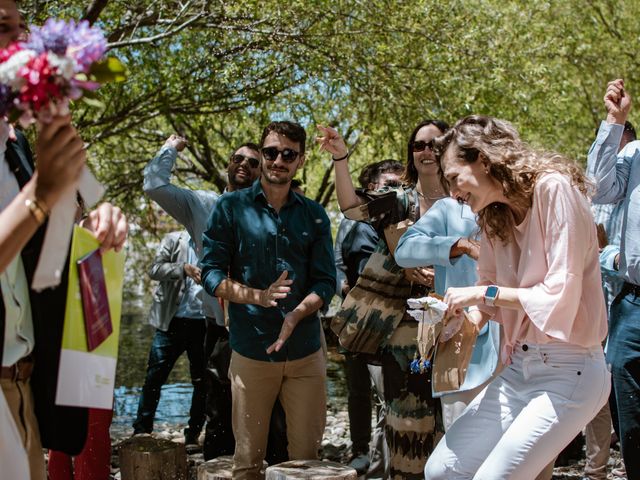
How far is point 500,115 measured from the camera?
11461 mm

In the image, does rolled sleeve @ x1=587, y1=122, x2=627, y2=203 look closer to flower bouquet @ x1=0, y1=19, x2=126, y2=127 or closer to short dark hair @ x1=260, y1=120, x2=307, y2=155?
short dark hair @ x1=260, y1=120, x2=307, y2=155

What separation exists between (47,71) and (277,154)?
11.0 ft

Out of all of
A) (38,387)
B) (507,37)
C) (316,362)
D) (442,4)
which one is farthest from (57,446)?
(507,37)

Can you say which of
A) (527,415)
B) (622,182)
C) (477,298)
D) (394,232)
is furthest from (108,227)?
(622,182)

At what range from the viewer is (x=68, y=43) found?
268 centimetres

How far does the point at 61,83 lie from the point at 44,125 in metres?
0.13

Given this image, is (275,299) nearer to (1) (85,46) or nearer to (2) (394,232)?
(2) (394,232)

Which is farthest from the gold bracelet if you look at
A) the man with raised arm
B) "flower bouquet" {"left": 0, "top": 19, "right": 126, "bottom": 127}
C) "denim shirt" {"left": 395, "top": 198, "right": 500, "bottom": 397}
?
the man with raised arm

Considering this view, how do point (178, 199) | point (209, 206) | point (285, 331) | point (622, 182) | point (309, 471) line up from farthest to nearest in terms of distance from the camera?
point (209, 206)
point (178, 199)
point (622, 182)
point (285, 331)
point (309, 471)

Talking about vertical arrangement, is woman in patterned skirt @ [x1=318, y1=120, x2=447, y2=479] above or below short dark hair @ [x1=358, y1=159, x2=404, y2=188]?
below

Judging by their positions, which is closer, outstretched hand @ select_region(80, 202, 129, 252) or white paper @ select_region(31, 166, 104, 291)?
white paper @ select_region(31, 166, 104, 291)

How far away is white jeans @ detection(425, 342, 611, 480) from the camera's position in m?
3.86

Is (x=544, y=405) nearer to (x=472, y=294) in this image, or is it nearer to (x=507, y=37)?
(x=472, y=294)

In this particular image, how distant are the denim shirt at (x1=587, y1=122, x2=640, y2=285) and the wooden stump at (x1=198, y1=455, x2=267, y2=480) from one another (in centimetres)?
257
